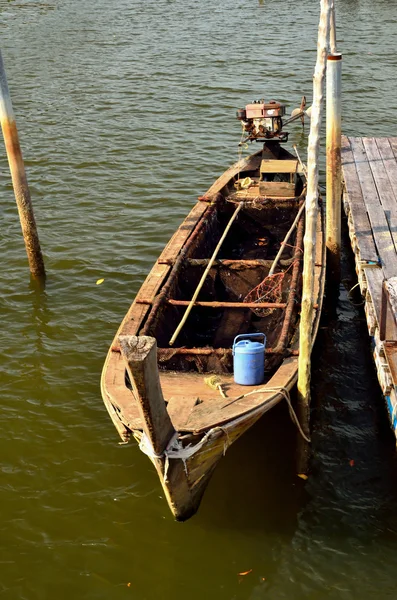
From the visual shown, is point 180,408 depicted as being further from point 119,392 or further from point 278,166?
point 278,166

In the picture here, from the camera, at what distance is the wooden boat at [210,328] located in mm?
6352

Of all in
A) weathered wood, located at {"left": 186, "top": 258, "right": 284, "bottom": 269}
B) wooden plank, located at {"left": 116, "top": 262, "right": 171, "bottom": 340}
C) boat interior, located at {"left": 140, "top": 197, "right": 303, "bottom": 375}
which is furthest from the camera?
weathered wood, located at {"left": 186, "top": 258, "right": 284, "bottom": 269}

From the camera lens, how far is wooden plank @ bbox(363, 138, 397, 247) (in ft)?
36.2

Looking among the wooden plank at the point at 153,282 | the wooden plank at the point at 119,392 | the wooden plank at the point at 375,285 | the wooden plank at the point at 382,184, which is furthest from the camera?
the wooden plank at the point at 382,184

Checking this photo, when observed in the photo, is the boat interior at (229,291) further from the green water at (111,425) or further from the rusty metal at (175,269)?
the green water at (111,425)

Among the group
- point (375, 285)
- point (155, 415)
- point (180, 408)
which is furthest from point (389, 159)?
point (155, 415)

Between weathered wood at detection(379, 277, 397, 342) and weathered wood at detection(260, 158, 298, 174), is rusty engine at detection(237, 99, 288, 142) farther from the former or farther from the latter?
weathered wood at detection(379, 277, 397, 342)

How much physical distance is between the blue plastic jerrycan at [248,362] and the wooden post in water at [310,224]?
43 centimetres

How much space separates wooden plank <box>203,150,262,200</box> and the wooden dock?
168 centimetres

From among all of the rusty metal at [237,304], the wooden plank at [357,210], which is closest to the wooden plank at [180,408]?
the rusty metal at [237,304]

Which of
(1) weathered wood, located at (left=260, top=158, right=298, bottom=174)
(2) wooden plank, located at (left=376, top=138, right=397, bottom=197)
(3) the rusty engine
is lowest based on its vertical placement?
(2) wooden plank, located at (left=376, top=138, right=397, bottom=197)

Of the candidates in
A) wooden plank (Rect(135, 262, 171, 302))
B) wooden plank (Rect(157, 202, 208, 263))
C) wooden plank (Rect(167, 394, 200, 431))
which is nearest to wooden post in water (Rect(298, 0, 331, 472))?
wooden plank (Rect(167, 394, 200, 431))

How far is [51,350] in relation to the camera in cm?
1054

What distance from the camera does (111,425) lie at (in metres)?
9.00
